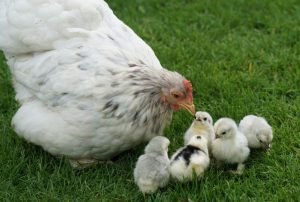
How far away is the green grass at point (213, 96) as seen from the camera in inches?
147

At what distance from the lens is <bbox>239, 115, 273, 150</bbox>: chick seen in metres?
3.92

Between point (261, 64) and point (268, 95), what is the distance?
0.59m

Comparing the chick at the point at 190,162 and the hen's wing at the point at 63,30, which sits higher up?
the hen's wing at the point at 63,30

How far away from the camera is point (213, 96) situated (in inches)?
189

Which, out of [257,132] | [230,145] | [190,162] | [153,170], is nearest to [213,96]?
[257,132]

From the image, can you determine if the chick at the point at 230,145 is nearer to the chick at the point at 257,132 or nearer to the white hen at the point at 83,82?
the chick at the point at 257,132

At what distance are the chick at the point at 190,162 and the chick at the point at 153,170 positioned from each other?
2.1 inches

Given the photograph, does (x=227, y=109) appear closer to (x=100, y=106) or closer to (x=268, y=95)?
(x=268, y=95)

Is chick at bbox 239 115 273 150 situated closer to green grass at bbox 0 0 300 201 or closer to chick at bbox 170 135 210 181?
green grass at bbox 0 0 300 201

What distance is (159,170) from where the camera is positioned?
3.58 m

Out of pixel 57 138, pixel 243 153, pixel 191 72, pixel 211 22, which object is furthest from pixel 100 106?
pixel 211 22

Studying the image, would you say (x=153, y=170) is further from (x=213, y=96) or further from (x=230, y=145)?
(x=213, y=96)

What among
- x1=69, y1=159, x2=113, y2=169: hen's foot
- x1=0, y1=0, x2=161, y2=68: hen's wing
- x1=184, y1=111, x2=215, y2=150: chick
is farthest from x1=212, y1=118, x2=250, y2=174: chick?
x1=69, y1=159, x2=113, y2=169: hen's foot

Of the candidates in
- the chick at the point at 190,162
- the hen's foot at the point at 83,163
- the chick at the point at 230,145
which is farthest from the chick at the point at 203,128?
the hen's foot at the point at 83,163
